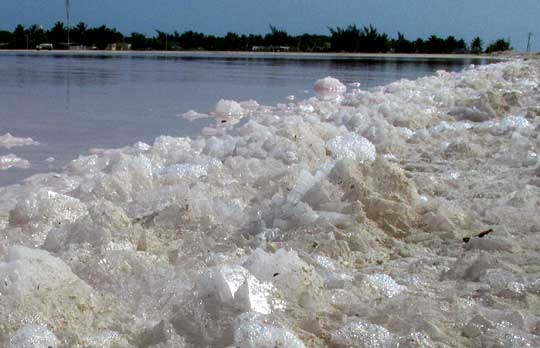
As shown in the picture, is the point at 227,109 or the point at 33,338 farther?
the point at 227,109

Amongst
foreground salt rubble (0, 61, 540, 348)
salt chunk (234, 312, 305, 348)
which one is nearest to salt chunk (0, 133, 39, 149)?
foreground salt rubble (0, 61, 540, 348)

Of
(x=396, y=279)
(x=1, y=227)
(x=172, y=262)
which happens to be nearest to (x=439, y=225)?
(x=396, y=279)

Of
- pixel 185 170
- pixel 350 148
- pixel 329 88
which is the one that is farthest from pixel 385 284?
pixel 329 88

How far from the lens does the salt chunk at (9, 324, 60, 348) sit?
1.17 m

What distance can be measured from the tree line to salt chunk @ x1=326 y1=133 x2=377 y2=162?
47808mm

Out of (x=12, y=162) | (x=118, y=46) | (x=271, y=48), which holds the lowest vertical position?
(x=12, y=162)

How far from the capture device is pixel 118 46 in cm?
5162

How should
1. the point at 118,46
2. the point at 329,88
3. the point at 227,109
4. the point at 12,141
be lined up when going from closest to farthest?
the point at 12,141 < the point at 227,109 < the point at 329,88 < the point at 118,46

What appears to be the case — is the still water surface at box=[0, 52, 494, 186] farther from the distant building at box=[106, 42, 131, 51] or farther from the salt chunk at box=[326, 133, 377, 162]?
the distant building at box=[106, 42, 131, 51]

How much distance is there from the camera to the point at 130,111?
19.6 feet

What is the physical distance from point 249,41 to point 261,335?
57511mm

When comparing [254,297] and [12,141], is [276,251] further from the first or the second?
[12,141]

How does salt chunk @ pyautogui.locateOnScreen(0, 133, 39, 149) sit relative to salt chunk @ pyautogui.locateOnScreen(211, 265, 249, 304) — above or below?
below

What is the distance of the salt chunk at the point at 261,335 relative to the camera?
117cm
